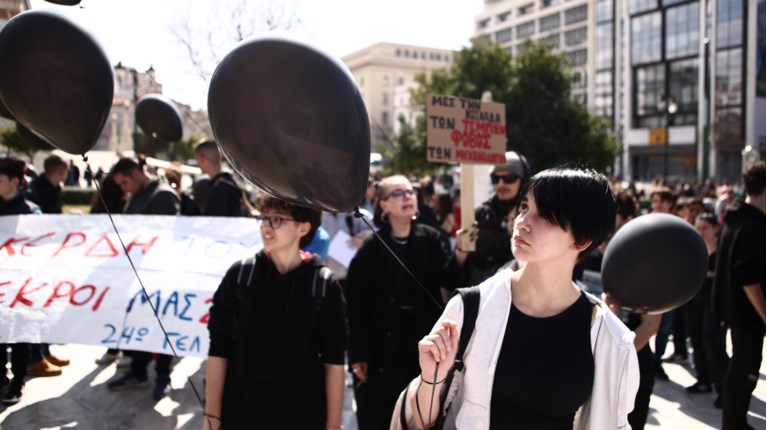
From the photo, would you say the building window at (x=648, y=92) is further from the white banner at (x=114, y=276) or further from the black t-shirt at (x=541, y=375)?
the black t-shirt at (x=541, y=375)

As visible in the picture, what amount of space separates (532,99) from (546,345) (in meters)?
22.1

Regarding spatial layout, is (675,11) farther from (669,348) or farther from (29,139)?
(29,139)

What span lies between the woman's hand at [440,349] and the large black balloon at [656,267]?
1.18 metres

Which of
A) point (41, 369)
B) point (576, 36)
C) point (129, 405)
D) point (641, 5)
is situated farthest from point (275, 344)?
point (576, 36)

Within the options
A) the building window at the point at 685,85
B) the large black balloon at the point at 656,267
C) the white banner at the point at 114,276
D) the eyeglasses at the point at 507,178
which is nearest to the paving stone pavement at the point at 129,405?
the white banner at the point at 114,276

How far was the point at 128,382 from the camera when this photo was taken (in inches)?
173

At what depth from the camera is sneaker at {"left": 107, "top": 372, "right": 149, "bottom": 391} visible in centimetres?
434

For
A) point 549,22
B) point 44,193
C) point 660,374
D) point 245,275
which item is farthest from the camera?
point 549,22

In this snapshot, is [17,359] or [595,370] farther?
[17,359]

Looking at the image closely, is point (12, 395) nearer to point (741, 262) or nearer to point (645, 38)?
point (741, 262)

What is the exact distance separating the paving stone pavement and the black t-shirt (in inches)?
95.7

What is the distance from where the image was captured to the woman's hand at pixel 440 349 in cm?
155

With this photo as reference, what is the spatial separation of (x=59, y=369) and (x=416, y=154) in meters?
20.0

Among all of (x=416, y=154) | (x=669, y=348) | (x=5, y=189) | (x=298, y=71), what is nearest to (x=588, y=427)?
(x=298, y=71)
